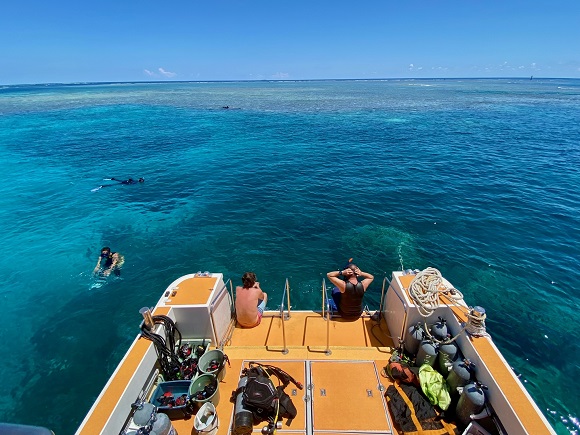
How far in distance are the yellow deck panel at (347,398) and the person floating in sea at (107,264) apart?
1352 centimetres

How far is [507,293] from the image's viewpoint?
558 inches

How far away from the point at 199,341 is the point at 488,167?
107 feet

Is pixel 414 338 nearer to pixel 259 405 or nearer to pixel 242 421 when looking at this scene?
pixel 259 405

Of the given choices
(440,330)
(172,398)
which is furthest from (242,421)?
(440,330)

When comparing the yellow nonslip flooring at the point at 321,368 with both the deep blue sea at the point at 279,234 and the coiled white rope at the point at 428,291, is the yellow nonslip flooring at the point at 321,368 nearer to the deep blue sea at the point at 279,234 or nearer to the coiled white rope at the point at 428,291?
the coiled white rope at the point at 428,291

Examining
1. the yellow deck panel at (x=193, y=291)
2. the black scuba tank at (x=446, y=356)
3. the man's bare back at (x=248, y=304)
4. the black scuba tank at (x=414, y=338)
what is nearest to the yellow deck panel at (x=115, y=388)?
the yellow deck panel at (x=193, y=291)

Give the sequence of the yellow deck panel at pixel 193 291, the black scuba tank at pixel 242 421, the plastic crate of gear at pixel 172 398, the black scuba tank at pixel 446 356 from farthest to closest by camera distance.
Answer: the yellow deck panel at pixel 193 291, the black scuba tank at pixel 446 356, the plastic crate of gear at pixel 172 398, the black scuba tank at pixel 242 421

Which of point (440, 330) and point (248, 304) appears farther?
point (248, 304)

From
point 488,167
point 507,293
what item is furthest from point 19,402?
point 488,167

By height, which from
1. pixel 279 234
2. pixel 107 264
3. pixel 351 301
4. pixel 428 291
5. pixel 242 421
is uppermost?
pixel 428 291

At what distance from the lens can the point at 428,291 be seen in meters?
7.56

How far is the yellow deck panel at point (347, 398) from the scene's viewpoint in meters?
6.20

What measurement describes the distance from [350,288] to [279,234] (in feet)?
35.7

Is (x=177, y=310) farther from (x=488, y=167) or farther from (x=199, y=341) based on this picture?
(x=488, y=167)
